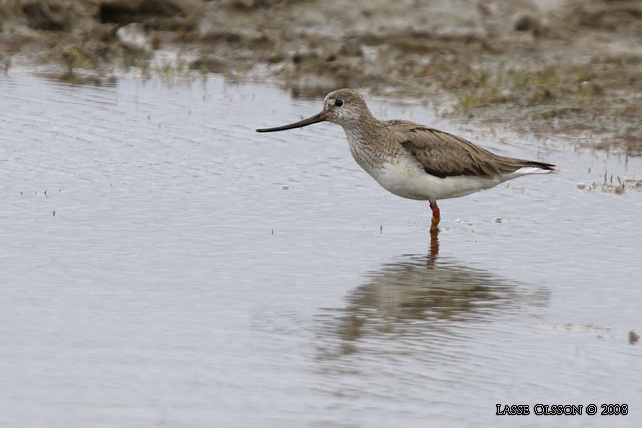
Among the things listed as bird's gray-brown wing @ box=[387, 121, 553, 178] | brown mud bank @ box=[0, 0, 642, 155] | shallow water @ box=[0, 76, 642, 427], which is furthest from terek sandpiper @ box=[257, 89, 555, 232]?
brown mud bank @ box=[0, 0, 642, 155]

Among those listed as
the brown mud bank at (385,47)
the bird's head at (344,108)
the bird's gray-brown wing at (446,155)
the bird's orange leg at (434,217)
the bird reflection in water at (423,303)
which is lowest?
the bird reflection in water at (423,303)

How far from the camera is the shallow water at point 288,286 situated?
5711mm

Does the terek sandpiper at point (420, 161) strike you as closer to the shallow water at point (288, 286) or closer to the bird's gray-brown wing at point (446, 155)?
the bird's gray-brown wing at point (446, 155)

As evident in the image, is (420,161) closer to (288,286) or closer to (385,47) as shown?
(288,286)

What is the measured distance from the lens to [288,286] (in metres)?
7.82

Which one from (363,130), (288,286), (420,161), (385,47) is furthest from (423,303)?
(385,47)

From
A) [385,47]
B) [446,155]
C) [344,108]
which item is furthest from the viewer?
[385,47]

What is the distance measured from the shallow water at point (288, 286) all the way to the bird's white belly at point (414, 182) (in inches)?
12.1

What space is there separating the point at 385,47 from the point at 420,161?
848 centimetres

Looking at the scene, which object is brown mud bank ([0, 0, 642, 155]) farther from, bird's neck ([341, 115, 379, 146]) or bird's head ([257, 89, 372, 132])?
bird's neck ([341, 115, 379, 146])

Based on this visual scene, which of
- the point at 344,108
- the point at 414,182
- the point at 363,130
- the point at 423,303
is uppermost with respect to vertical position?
the point at 344,108

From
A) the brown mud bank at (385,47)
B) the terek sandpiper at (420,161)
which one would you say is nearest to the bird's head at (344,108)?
the terek sandpiper at (420,161)

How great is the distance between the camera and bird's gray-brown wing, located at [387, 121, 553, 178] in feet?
33.2

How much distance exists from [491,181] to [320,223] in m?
1.78
